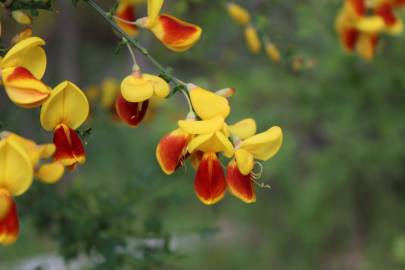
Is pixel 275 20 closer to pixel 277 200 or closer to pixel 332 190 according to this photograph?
pixel 332 190

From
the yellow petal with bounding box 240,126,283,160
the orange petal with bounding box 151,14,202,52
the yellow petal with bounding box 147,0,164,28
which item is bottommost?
the yellow petal with bounding box 240,126,283,160

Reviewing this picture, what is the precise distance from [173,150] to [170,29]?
0.23m

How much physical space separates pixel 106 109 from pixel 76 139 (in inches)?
63.2

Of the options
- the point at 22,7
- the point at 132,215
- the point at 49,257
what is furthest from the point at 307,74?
the point at 22,7

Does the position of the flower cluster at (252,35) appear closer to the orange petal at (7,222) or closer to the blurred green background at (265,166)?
the blurred green background at (265,166)

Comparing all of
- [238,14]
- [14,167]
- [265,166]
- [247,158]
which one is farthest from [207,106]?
[265,166]

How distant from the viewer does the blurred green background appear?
2205mm

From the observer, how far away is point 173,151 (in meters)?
1.32

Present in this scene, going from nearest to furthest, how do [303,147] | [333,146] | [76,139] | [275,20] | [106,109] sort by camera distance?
[76,139] → [106,109] → [275,20] → [333,146] → [303,147]

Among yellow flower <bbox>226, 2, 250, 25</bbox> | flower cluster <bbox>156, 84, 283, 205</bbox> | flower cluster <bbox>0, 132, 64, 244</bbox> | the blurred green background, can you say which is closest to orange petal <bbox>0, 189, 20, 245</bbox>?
flower cluster <bbox>0, 132, 64, 244</bbox>

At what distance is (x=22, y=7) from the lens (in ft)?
4.38

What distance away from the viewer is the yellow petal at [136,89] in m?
1.31

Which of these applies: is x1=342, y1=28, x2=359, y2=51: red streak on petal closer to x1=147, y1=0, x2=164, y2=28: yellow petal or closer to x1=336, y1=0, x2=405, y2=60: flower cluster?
x1=336, y1=0, x2=405, y2=60: flower cluster

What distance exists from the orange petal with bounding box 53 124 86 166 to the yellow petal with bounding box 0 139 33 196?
98 millimetres
